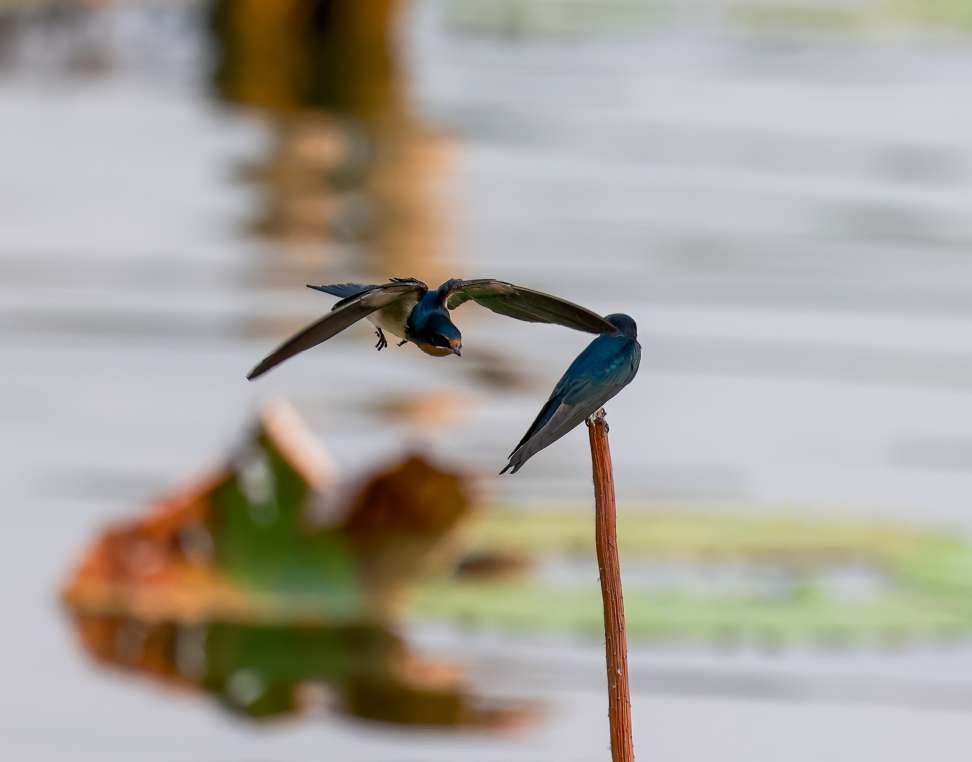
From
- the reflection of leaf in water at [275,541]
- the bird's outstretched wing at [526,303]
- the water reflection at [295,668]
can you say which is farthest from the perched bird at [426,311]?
the reflection of leaf in water at [275,541]

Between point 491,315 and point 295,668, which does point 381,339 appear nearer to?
point 295,668

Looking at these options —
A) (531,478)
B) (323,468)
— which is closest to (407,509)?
(323,468)

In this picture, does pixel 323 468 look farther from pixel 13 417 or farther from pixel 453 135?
pixel 453 135

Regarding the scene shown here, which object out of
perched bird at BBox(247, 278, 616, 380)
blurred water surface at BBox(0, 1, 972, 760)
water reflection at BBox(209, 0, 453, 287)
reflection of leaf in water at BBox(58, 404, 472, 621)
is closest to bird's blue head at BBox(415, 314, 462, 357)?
perched bird at BBox(247, 278, 616, 380)

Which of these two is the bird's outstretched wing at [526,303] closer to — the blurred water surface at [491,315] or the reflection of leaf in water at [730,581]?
the blurred water surface at [491,315]

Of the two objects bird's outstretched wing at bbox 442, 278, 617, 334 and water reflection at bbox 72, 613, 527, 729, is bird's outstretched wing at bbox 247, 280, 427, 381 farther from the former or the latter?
water reflection at bbox 72, 613, 527, 729

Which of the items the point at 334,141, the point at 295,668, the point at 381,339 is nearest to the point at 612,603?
the point at 381,339
